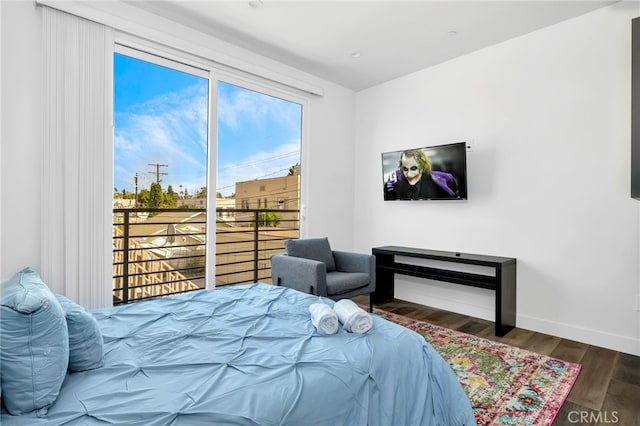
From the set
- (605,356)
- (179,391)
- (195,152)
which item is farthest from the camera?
(195,152)

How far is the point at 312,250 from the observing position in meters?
3.72

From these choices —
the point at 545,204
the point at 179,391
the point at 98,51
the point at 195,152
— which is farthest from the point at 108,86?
the point at 545,204

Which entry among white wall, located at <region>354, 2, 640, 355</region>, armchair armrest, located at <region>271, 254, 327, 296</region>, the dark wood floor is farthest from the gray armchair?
white wall, located at <region>354, 2, 640, 355</region>

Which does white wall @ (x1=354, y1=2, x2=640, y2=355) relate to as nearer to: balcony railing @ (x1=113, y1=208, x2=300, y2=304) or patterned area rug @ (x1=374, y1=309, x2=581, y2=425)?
patterned area rug @ (x1=374, y1=309, x2=581, y2=425)

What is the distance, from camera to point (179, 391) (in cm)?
113

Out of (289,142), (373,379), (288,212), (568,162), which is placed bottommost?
(373,379)

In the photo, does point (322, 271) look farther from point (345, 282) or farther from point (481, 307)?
point (481, 307)

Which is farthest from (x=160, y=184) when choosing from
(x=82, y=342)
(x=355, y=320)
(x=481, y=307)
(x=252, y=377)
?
(x=481, y=307)

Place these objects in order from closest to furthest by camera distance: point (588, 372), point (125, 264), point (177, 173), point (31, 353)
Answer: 1. point (31, 353)
2. point (588, 372)
3. point (125, 264)
4. point (177, 173)

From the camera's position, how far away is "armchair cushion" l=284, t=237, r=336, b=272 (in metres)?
3.65

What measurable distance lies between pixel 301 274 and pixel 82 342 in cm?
205

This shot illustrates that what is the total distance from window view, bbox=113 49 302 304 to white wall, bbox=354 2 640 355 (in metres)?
2.09

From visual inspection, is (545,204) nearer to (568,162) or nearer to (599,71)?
(568,162)

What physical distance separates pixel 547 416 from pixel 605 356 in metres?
1.28
